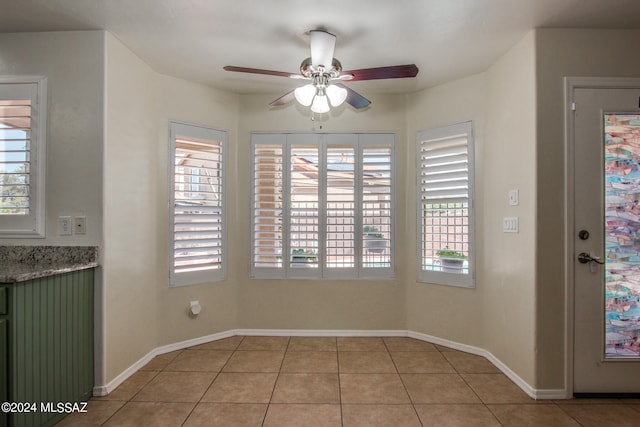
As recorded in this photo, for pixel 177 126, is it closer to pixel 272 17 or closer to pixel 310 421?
pixel 272 17

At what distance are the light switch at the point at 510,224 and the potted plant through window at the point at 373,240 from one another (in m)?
1.15

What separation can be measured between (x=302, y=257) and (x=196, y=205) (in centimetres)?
121

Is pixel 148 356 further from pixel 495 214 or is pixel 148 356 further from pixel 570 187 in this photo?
pixel 570 187

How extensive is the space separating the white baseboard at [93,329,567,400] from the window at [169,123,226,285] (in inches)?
24.5

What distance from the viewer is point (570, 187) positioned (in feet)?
7.79

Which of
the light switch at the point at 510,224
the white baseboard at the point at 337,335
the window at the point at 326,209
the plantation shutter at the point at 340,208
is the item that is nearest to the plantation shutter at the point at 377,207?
the window at the point at 326,209

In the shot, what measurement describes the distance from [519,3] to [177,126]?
2949 millimetres

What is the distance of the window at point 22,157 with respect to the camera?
2.35 metres

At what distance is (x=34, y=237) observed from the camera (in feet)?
7.70

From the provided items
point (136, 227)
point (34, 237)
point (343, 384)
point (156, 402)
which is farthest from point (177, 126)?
point (343, 384)

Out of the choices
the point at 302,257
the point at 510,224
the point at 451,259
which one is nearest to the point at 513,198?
the point at 510,224

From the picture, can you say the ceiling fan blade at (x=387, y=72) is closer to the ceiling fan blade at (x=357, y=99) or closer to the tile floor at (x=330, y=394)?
the ceiling fan blade at (x=357, y=99)

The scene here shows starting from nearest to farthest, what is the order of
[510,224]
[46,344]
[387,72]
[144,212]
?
[46,344], [387,72], [510,224], [144,212]

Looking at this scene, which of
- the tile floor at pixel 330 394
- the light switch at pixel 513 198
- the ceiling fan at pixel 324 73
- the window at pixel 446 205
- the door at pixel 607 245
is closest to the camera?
the tile floor at pixel 330 394
